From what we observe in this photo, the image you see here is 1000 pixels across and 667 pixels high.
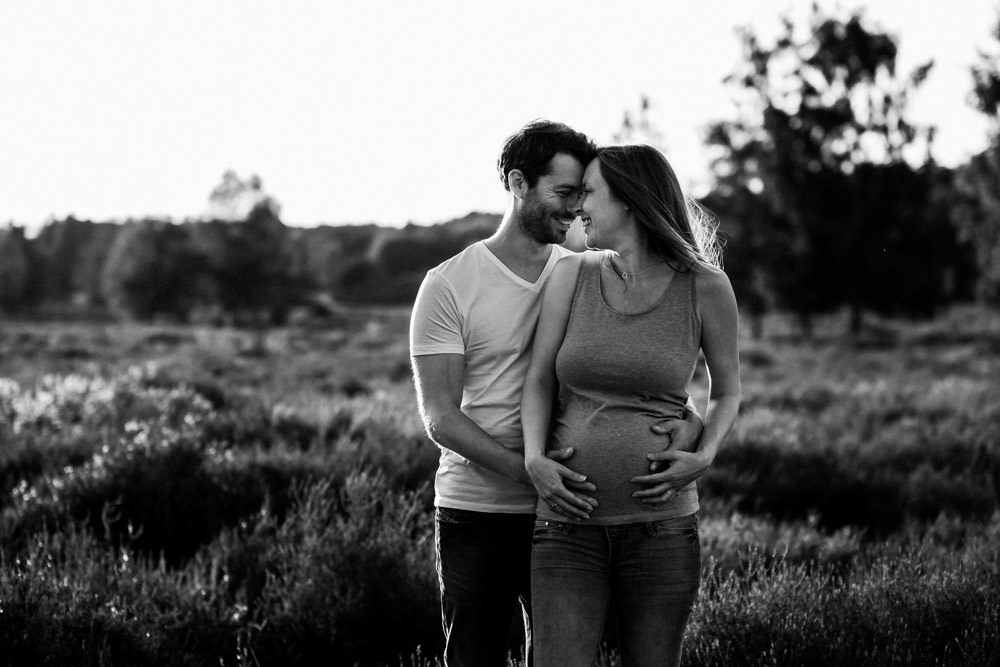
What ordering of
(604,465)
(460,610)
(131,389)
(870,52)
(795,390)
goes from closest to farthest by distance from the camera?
(604,465) < (460,610) < (131,389) < (795,390) < (870,52)

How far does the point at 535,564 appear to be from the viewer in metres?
2.96

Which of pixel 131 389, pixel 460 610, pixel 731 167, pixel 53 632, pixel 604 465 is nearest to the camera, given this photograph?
pixel 604 465

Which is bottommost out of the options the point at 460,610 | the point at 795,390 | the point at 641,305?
the point at 795,390

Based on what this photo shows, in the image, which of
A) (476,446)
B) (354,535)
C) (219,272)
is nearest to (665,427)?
(476,446)

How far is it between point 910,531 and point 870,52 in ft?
106

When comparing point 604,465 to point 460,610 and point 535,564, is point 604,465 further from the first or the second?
point 460,610

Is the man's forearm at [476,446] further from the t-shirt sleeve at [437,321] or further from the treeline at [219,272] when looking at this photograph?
the treeline at [219,272]

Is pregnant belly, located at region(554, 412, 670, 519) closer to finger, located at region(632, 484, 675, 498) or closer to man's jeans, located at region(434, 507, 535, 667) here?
finger, located at region(632, 484, 675, 498)

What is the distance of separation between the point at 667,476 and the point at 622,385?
0.30 meters

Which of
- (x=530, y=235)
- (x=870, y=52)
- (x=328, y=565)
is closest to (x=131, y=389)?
(x=328, y=565)

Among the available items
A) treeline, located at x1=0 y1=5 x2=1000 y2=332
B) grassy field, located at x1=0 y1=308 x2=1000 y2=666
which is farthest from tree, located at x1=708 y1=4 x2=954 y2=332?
grassy field, located at x1=0 y1=308 x2=1000 y2=666

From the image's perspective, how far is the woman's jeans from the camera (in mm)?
2863

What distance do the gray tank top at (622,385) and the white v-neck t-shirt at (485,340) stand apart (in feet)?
0.76

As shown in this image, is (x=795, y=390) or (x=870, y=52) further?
(x=870, y=52)
